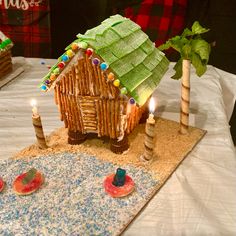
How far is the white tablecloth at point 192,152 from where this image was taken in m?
0.98

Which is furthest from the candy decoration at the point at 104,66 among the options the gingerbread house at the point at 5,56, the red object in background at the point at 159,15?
the red object in background at the point at 159,15

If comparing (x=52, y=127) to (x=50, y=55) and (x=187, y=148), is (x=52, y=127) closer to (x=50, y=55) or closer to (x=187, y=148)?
(x=187, y=148)

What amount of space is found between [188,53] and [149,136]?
0.35m

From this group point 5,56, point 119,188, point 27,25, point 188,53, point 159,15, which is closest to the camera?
point 119,188

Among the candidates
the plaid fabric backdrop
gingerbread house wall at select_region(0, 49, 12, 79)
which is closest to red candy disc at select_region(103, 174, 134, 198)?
gingerbread house wall at select_region(0, 49, 12, 79)

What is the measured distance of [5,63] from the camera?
190 cm

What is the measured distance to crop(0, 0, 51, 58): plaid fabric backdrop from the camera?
9.09ft

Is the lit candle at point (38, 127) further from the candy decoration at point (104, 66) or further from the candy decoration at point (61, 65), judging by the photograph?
the candy decoration at point (104, 66)

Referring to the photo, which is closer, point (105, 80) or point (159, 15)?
point (105, 80)

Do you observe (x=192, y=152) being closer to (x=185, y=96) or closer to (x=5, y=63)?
(x=185, y=96)

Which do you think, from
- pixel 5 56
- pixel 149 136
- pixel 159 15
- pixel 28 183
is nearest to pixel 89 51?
pixel 149 136

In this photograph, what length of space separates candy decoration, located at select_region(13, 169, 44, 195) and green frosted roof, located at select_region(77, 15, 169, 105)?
15.3 inches

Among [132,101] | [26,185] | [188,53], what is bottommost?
[26,185]

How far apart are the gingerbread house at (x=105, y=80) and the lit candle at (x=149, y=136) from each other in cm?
5
